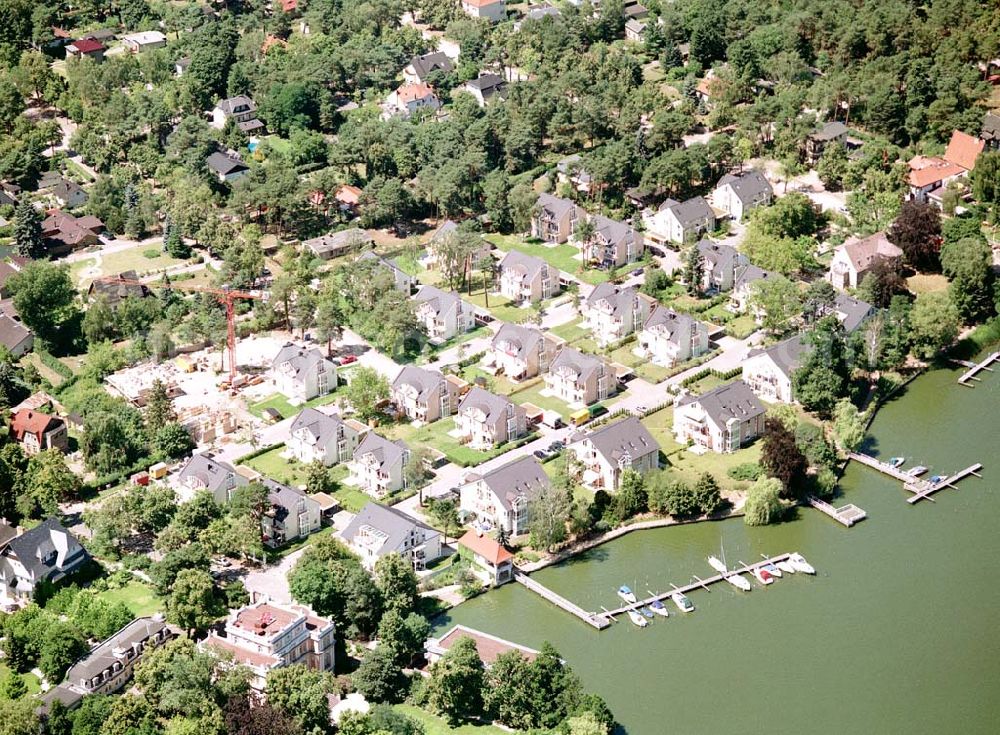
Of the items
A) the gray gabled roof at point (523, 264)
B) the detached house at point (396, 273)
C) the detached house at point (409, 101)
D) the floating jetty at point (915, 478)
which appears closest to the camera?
the floating jetty at point (915, 478)

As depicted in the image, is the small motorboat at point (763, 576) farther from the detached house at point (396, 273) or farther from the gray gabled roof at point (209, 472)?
Answer: the detached house at point (396, 273)

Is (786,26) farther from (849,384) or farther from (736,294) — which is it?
(849,384)

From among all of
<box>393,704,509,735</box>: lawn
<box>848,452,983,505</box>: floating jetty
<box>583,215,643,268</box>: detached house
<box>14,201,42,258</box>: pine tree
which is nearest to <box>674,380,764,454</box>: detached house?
<box>848,452,983,505</box>: floating jetty

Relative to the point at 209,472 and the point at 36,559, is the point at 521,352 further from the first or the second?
the point at 36,559

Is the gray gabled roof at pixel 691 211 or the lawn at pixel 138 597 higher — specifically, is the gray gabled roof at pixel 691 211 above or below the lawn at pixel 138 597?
above

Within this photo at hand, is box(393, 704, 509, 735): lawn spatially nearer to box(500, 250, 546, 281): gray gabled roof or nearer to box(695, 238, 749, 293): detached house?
box(500, 250, 546, 281): gray gabled roof

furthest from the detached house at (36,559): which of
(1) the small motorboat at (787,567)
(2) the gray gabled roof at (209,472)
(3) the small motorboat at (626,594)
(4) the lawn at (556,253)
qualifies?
(4) the lawn at (556,253)
